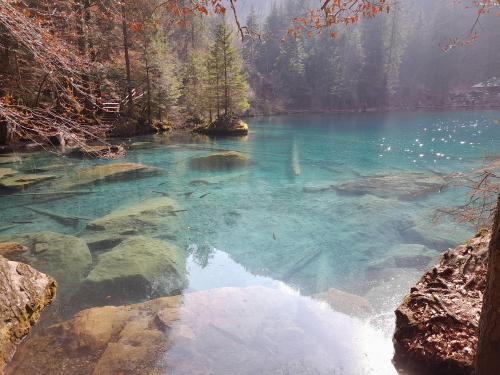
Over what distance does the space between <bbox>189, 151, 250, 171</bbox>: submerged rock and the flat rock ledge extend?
45.4ft

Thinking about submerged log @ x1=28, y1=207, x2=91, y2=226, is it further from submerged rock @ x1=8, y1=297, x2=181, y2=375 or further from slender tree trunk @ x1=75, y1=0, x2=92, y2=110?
submerged rock @ x1=8, y1=297, x2=181, y2=375

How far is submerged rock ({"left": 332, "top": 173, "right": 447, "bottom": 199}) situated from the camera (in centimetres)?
1313

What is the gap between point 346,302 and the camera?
6.12 meters

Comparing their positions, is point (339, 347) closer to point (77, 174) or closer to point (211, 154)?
point (77, 174)

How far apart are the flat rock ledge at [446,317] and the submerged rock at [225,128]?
28.1 m

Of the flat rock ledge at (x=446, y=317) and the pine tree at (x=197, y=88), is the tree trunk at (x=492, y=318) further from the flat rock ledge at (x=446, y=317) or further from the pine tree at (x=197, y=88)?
the pine tree at (x=197, y=88)

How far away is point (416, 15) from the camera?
78938 millimetres

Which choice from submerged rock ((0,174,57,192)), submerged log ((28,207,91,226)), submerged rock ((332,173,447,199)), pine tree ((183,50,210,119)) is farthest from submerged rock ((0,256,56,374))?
pine tree ((183,50,210,119))

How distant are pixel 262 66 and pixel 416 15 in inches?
1411

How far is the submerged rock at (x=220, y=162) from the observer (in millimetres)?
18133

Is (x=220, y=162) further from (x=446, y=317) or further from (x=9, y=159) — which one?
(x=446, y=317)

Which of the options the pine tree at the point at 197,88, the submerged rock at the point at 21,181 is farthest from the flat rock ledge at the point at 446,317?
→ the pine tree at the point at 197,88

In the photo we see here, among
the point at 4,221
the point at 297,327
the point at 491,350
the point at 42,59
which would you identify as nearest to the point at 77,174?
the point at 4,221

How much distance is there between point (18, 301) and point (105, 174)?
11.6 meters
